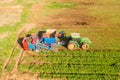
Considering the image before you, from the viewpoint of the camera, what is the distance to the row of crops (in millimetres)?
16562

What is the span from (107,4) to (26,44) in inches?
557

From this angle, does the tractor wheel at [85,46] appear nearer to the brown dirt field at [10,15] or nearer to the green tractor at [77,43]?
the green tractor at [77,43]

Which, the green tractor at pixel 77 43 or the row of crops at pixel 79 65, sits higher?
the green tractor at pixel 77 43

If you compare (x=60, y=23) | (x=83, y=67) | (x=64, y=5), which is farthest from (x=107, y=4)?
(x=83, y=67)

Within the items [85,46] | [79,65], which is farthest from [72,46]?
[79,65]

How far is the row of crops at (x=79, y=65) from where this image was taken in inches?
652

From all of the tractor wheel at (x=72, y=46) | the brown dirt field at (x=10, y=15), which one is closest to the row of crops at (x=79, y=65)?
the tractor wheel at (x=72, y=46)

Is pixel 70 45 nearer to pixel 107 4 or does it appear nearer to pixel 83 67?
pixel 83 67

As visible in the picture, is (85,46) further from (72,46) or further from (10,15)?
(10,15)

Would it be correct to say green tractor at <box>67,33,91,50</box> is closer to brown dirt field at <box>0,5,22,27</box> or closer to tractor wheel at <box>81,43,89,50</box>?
tractor wheel at <box>81,43,89,50</box>

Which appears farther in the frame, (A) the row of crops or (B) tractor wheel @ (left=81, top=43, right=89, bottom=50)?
(B) tractor wheel @ (left=81, top=43, right=89, bottom=50)

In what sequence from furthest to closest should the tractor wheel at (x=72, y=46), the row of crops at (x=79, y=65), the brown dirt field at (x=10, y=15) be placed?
the brown dirt field at (x=10, y=15) < the tractor wheel at (x=72, y=46) < the row of crops at (x=79, y=65)

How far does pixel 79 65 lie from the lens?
1761 cm

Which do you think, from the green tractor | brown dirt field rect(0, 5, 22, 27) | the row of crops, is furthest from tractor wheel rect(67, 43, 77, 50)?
brown dirt field rect(0, 5, 22, 27)
